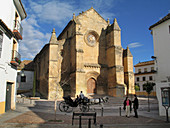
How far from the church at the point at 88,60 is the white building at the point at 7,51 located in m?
8.98

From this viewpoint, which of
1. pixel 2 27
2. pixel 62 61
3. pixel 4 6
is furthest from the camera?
pixel 62 61

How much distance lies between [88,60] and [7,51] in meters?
15.1

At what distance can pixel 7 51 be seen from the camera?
1111 centimetres

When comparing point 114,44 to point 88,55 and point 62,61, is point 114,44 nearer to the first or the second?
point 88,55

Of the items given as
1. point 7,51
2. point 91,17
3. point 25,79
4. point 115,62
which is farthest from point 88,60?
point 25,79

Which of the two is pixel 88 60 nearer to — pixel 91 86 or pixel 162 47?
pixel 91 86

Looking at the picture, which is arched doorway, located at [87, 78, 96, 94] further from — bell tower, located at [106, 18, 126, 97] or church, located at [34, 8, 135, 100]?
bell tower, located at [106, 18, 126, 97]

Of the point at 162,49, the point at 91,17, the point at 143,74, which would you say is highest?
the point at 91,17

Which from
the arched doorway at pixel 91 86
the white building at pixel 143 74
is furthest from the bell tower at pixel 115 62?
the white building at pixel 143 74

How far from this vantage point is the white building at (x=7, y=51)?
1016 centimetres

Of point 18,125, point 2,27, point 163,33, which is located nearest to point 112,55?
point 163,33

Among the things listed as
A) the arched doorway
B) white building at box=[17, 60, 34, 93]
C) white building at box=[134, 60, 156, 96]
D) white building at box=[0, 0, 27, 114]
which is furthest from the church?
white building at box=[134, 60, 156, 96]

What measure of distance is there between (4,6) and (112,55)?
1714cm

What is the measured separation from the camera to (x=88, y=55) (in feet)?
81.8
